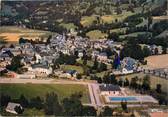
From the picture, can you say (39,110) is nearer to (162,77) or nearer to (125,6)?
(162,77)

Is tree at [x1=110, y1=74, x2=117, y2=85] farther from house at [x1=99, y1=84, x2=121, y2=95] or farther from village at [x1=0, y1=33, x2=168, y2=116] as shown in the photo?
house at [x1=99, y1=84, x2=121, y2=95]

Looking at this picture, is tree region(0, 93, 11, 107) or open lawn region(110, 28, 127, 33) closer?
tree region(0, 93, 11, 107)

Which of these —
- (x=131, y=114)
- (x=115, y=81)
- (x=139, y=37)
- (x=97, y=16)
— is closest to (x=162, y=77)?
(x=115, y=81)

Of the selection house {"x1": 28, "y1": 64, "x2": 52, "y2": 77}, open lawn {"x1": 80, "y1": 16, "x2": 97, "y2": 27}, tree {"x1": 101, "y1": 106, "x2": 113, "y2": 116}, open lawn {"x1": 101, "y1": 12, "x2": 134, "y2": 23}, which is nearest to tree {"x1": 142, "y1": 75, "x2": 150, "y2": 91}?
tree {"x1": 101, "y1": 106, "x2": 113, "y2": 116}

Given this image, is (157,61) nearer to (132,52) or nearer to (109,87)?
(132,52)

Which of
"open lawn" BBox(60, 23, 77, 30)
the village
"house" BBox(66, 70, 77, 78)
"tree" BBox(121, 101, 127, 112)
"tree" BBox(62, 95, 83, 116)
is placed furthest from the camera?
"open lawn" BBox(60, 23, 77, 30)

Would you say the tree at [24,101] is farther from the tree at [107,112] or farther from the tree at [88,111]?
the tree at [107,112]

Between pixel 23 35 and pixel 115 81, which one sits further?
pixel 23 35

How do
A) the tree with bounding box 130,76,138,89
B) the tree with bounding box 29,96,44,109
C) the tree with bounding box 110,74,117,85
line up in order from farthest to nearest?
the tree with bounding box 110,74,117,85
the tree with bounding box 130,76,138,89
the tree with bounding box 29,96,44,109
